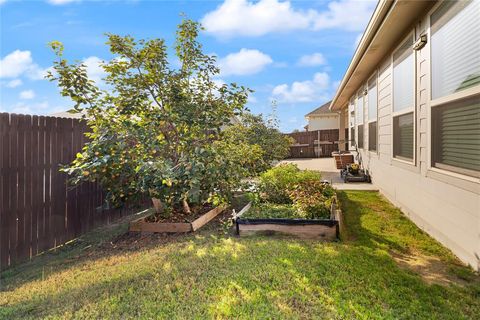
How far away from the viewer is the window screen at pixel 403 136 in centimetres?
451

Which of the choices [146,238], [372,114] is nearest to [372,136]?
[372,114]

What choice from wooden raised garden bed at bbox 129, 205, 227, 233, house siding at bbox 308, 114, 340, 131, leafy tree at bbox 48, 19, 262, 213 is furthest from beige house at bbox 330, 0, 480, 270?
house siding at bbox 308, 114, 340, 131

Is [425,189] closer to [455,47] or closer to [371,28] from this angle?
[455,47]

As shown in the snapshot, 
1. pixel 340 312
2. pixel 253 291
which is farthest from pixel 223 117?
pixel 340 312

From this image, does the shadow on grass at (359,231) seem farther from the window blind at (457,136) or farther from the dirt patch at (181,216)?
the dirt patch at (181,216)

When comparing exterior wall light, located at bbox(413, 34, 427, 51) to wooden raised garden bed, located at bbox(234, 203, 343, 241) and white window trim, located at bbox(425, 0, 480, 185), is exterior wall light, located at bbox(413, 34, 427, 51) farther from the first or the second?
wooden raised garden bed, located at bbox(234, 203, 343, 241)

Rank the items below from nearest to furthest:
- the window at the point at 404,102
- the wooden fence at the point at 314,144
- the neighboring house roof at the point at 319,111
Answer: the window at the point at 404,102
the wooden fence at the point at 314,144
the neighboring house roof at the point at 319,111

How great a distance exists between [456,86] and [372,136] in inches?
185

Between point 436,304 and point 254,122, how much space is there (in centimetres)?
992

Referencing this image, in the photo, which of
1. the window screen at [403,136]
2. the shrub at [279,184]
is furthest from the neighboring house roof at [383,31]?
the shrub at [279,184]

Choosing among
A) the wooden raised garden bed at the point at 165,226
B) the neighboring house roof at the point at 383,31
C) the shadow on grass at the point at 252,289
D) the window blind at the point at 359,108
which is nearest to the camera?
the shadow on grass at the point at 252,289

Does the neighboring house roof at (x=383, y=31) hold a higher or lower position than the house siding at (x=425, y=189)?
higher

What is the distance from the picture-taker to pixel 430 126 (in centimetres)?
362

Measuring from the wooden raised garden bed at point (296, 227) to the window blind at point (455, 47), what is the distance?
193 centimetres
